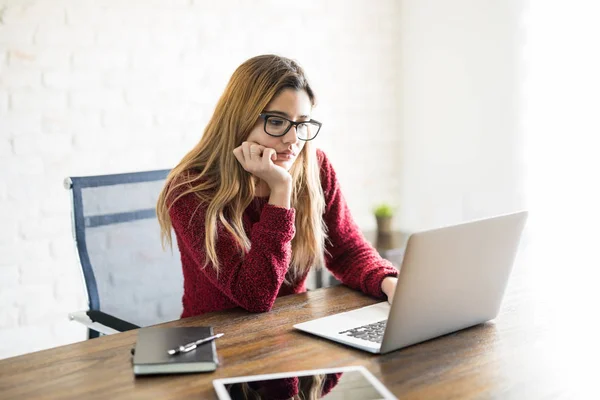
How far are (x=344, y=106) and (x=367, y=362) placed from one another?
2.20 meters

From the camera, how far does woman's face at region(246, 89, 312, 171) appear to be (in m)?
1.64

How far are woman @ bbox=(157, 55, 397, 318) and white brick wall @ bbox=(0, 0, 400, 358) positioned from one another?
838 millimetres

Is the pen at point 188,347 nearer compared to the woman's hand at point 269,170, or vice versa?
the pen at point 188,347

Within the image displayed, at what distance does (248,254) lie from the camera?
1.54 m

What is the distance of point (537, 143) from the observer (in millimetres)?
2846

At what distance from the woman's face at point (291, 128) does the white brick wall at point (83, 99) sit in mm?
1064

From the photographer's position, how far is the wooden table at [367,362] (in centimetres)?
108

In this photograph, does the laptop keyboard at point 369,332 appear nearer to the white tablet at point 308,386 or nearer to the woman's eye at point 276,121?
the white tablet at point 308,386

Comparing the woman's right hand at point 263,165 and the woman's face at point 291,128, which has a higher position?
the woman's face at point 291,128

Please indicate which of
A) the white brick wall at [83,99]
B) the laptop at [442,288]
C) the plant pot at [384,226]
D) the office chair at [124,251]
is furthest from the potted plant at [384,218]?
the laptop at [442,288]

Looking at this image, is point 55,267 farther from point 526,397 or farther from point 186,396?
point 526,397

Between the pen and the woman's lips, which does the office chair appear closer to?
the woman's lips

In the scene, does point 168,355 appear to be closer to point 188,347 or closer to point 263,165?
point 188,347

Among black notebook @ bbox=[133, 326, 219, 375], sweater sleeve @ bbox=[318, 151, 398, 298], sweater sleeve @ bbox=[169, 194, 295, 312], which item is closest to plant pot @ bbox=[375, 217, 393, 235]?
sweater sleeve @ bbox=[318, 151, 398, 298]
